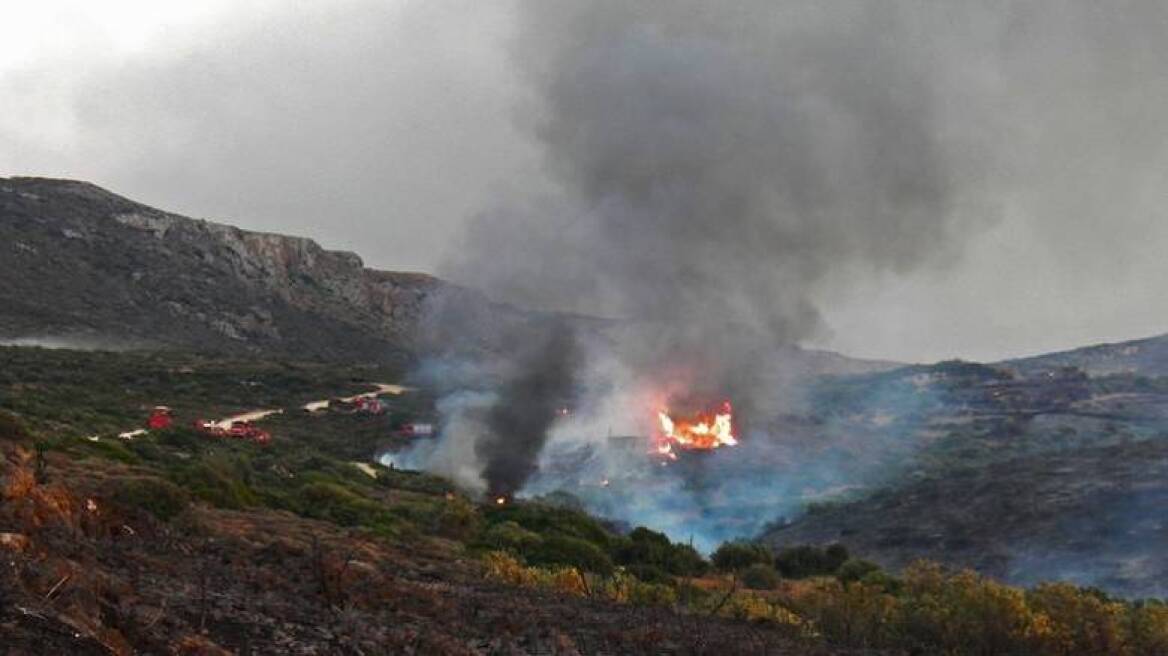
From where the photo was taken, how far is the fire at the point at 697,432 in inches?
2950

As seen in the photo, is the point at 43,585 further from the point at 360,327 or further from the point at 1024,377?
the point at 360,327

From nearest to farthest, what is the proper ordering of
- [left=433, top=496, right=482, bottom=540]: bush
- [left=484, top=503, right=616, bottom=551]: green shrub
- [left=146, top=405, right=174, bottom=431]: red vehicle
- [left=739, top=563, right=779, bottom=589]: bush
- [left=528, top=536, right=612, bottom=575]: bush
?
[left=528, top=536, right=612, bottom=575]: bush
[left=739, top=563, right=779, bottom=589]: bush
[left=433, top=496, right=482, bottom=540]: bush
[left=484, top=503, right=616, bottom=551]: green shrub
[left=146, top=405, right=174, bottom=431]: red vehicle

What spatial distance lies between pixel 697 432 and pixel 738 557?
36.8 m

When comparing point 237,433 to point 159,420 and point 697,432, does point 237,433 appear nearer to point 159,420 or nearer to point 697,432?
point 159,420

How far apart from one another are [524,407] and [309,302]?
357 ft

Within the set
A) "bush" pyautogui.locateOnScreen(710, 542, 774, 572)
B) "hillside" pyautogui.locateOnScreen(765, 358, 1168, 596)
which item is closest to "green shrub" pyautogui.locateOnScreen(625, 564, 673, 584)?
"bush" pyautogui.locateOnScreen(710, 542, 774, 572)

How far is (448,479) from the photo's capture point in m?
60.2

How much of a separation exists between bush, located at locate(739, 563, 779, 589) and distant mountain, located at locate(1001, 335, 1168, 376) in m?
129

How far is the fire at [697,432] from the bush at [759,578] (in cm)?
3864

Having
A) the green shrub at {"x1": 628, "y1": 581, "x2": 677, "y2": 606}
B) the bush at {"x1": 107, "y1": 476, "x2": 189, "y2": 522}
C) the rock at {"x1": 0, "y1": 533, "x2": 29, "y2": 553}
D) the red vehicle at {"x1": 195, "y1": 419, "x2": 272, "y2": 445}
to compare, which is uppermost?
the red vehicle at {"x1": 195, "y1": 419, "x2": 272, "y2": 445}

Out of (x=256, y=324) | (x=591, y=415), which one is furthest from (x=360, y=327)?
(x=591, y=415)

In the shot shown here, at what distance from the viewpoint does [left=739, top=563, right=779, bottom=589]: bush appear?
111 ft

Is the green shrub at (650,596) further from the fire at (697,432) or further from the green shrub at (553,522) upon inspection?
the fire at (697,432)

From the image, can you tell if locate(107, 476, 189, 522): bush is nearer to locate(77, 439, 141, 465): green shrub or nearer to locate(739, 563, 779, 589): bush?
locate(77, 439, 141, 465): green shrub
